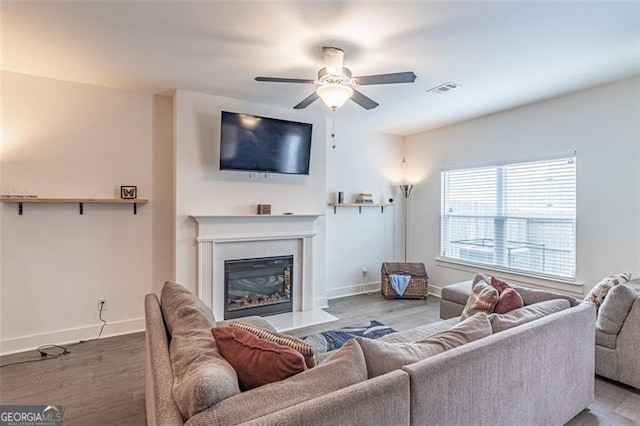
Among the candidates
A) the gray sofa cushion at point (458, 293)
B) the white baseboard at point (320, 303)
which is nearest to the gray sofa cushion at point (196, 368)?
the gray sofa cushion at point (458, 293)

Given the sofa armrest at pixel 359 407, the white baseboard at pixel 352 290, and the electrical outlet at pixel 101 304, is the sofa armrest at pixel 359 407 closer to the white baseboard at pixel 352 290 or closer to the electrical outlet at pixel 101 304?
the electrical outlet at pixel 101 304

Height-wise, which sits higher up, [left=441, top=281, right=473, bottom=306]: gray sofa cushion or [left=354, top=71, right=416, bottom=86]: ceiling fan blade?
[left=354, top=71, right=416, bottom=86]: ceiling fan blade

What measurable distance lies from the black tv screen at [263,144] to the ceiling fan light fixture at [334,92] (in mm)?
1474

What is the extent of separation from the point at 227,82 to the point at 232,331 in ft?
9.26

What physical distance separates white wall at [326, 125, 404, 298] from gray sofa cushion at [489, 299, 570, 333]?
3.25 m

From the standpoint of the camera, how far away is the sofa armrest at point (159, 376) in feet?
3.45

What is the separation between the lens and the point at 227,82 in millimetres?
3426

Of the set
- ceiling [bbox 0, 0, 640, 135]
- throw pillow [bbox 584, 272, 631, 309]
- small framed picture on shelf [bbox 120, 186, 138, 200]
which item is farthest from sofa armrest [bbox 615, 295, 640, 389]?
small framed picture on shelf [bbox 120, 186, 138, 200]

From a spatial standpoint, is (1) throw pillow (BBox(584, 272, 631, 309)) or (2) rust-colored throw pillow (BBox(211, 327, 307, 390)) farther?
(1) throw pillow (BBox(584, 272, 631, 309))

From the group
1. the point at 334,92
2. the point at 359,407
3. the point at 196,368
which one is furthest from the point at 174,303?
the point at 334,92

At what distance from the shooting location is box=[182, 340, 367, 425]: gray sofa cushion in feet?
3.29

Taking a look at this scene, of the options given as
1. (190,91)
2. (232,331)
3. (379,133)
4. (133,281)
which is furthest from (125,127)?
(379,133)

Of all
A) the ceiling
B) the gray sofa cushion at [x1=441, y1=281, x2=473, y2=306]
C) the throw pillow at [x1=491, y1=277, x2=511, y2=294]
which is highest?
the ceiling

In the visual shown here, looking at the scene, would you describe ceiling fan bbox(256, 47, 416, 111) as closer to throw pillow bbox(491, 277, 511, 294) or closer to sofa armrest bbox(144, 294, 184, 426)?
throw pillow bbox(491, 277, 511, 294)
